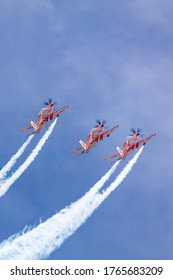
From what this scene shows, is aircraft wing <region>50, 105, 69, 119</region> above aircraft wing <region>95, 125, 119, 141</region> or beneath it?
above

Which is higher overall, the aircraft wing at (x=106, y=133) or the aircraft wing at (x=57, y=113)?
the aircraft wing at (x=57, y=113)

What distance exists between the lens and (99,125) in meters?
193

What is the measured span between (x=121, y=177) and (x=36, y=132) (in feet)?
90.4

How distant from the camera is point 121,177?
620 ft
